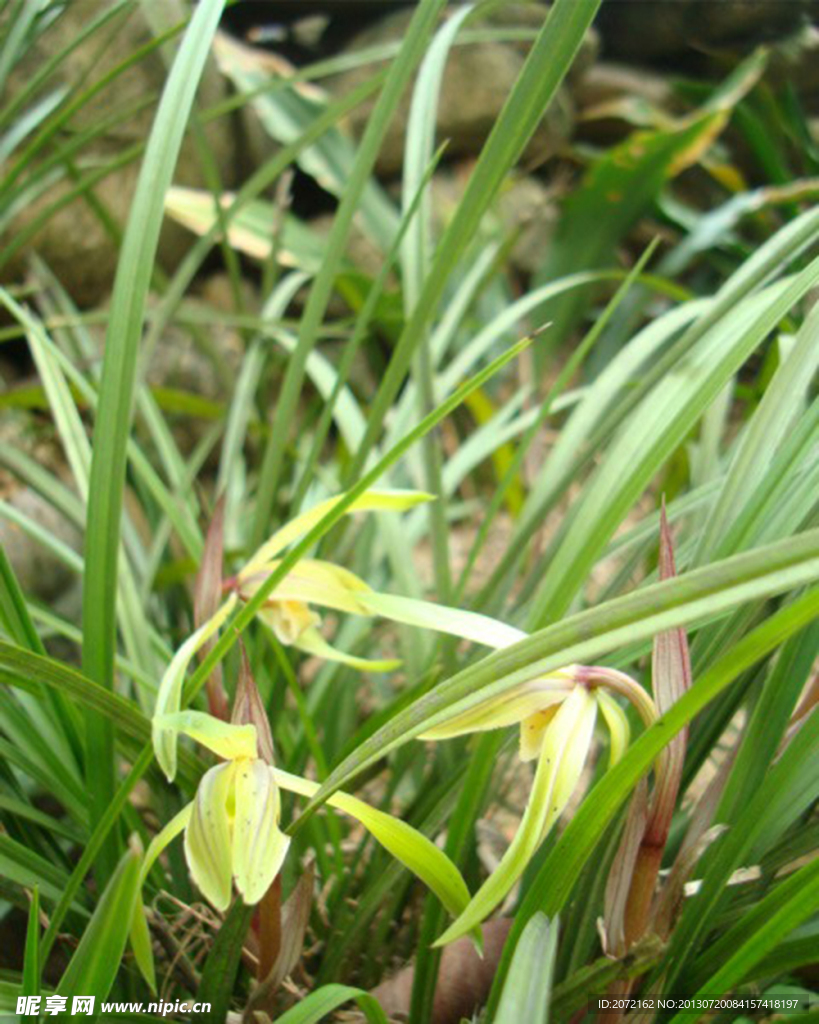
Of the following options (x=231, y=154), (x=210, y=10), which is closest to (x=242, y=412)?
(x=210, y=10)

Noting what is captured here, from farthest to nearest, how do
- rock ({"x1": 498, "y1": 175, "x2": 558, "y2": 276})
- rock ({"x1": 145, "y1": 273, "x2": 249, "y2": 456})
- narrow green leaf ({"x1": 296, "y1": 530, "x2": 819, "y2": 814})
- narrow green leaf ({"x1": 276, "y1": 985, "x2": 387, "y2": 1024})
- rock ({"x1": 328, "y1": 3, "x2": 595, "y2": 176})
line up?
rock ({"x1": 498, "y1": 175, "x2": 558, "y2": 276})
rock ({"x1": 328, "y1": 3, "x2": 595, "y2": 176})
rock ({"x1": 145, "y1": 273, "x2": 249, "y2": 456})
narrow green leaf ({"x1": 276, "y1": 985, "x2": 387, "y2": 1024})
narrow green leaf ({"x1": 296, "y1": 530, "x2": 819, "y2": 814})

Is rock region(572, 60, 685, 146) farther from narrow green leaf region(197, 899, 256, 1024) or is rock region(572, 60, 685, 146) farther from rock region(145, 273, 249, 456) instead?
narrow green leaf region(197, 899, 256, 1024)

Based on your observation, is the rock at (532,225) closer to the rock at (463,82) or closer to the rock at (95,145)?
the rock at (463,82)

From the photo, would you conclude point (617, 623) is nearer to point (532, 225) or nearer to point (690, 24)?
point (532, 225)

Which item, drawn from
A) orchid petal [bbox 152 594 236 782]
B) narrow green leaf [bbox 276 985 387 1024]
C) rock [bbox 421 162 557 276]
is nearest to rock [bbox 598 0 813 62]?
rock [bbox 421 162 557 276]

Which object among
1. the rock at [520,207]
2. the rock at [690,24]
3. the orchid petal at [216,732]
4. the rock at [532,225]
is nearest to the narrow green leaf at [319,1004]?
the orchid petal at [216,732]

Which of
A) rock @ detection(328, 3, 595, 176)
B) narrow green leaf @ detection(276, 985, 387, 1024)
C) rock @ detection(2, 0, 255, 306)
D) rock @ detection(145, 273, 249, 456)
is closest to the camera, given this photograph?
narrow green leaf @ detection(276, 985, 387, 1024)

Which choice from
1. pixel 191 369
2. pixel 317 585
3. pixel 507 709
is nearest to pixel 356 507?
pixel 317 585
